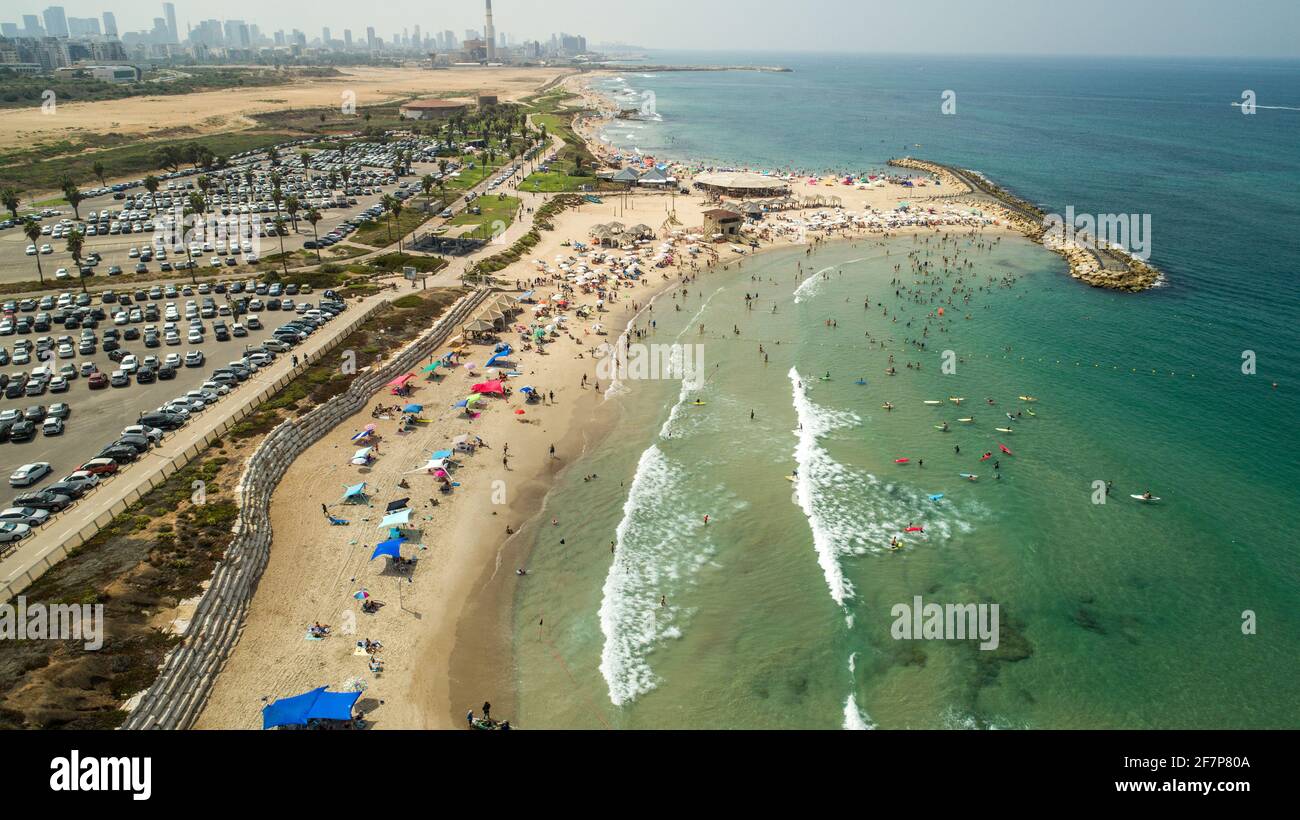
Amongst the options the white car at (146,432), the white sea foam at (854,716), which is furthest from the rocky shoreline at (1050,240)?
the white car at (146,432)

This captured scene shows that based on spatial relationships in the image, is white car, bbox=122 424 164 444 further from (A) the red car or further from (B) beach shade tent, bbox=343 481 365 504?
(B) beach shade tent, bbox=343 481 365 504

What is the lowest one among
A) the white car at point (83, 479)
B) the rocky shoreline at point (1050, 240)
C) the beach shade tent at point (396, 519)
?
the beach shade tent at point (396, 519)

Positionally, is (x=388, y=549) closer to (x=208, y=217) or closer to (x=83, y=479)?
(x=83, y=479)

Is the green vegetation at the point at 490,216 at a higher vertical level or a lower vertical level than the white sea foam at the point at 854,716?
higher

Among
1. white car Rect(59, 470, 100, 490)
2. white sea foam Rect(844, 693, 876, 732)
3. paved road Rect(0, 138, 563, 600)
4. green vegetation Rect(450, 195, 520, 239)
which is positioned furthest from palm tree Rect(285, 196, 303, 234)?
white sea foam Rect(844, 693, 876, 732)

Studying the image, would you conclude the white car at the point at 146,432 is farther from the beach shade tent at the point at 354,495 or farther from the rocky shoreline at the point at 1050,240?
the rocky shoreline at the point at 1050,240
